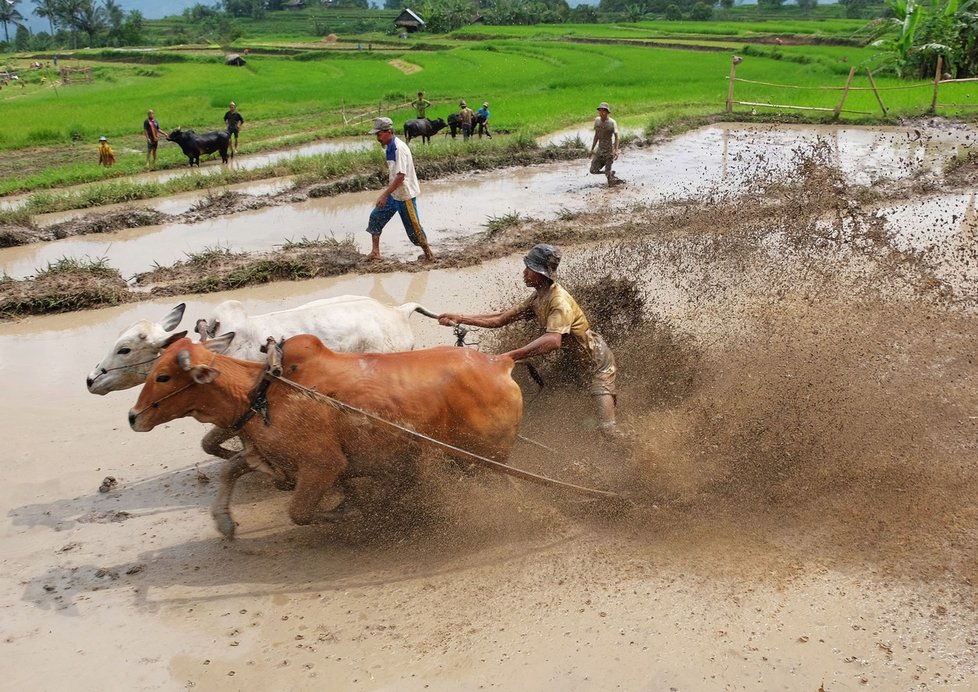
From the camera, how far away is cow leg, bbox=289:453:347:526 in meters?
4.51

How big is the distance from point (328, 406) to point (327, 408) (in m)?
0.01

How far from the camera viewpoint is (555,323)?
5.07m

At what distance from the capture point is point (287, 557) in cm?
480

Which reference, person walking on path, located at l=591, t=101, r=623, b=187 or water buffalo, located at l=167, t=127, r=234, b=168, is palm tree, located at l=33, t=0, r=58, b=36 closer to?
water buffalo, located at l=167, t=127, r=234, b=168

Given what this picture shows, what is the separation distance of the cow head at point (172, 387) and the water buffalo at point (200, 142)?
1686 centimetres

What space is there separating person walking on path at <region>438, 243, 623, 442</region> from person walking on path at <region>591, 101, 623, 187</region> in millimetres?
10271

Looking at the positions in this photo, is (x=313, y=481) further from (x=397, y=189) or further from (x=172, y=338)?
(x=397, y=189)

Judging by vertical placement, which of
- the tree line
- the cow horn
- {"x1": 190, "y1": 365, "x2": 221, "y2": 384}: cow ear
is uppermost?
the tree line

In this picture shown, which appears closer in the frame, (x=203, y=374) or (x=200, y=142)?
(x=203, y=374)

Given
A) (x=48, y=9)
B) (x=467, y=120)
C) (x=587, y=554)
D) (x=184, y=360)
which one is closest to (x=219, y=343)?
(x=184, y=360)

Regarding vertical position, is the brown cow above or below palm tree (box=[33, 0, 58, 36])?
below

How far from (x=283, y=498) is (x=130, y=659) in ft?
4.86

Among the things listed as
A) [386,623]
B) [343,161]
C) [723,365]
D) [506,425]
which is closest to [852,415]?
[723,365]

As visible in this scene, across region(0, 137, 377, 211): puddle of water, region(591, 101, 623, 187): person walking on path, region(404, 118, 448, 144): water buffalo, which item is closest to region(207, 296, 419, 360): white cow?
region(591, 101, 623, 187): person walking on path
